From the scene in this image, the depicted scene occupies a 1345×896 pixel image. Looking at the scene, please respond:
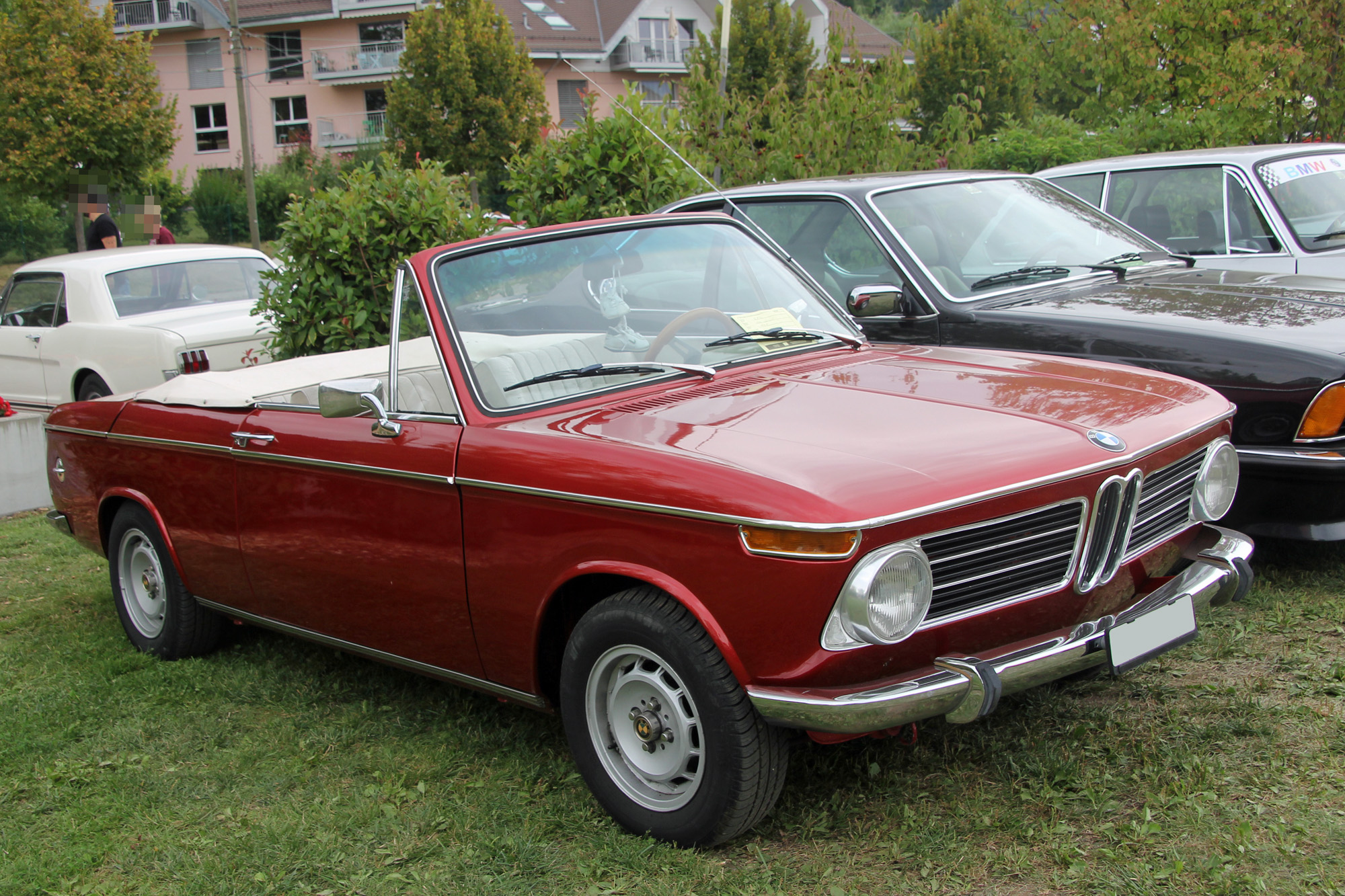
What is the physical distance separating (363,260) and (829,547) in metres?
5.87

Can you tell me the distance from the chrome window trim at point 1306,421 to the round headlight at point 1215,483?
3.31 feet

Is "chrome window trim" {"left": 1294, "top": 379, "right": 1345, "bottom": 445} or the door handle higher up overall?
the door handle

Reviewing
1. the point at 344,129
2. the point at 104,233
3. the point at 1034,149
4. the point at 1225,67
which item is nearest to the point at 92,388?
the point at 104,233

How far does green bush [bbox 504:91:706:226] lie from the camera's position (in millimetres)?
8219

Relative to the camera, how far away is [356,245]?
310 inches

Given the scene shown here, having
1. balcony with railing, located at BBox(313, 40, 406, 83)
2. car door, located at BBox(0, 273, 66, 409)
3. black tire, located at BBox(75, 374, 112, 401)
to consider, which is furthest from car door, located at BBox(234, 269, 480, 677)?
balcony with railing, located at BBox(313, 40, 406, 83)

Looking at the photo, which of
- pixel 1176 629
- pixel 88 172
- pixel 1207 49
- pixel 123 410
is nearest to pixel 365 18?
pixel 88 172

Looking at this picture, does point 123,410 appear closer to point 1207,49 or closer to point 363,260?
point 363,260

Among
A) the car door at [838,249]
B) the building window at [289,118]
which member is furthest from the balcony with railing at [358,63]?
the car door at [838,249]

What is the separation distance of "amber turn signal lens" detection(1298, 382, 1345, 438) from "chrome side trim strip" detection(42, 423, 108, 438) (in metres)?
4.82

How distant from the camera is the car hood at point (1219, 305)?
4.71m

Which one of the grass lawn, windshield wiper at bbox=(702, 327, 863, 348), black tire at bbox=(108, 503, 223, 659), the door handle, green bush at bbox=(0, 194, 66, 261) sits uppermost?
green bush at bbox=(0, 194, 66, 261)

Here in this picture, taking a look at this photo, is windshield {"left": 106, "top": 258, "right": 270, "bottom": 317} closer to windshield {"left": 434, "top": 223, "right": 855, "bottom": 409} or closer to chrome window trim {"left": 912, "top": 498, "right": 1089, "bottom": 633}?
windshield {"left": 434, "top": 223, "right": 855, "bottom": 409}

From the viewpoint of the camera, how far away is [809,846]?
10.6 feet
